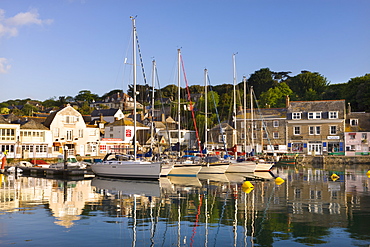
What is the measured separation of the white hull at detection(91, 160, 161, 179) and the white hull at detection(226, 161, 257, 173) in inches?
496

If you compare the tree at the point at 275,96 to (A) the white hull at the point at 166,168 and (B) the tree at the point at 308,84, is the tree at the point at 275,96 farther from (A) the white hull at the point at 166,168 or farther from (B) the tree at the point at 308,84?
(A) the white hull at the point at 166,168

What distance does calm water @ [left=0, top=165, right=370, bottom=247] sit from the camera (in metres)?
14.8

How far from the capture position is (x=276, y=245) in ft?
45.9

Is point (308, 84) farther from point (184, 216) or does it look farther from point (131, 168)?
point (184, 216)

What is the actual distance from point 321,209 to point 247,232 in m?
7.24

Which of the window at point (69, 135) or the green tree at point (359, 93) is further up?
the green tree at point (359, 93)

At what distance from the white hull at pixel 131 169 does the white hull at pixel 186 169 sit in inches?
195

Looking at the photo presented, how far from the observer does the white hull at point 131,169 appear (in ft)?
119

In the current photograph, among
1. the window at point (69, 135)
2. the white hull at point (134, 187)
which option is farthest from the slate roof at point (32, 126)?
the white hull at point (134, 187)

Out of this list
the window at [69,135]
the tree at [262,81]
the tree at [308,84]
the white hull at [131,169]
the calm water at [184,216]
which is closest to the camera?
the calm water at [184,216]

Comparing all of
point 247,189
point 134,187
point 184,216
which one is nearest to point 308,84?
point 247,189

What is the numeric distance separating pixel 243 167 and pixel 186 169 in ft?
27.7

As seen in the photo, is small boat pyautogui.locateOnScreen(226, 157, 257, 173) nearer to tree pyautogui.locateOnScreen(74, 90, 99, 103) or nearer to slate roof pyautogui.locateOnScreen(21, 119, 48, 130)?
slate roof pyautogui.locateOnScreen(21, 119, 48, 130)

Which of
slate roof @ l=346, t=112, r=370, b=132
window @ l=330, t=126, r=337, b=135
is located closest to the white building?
window @ l=330, t=126, r=337, b=135
